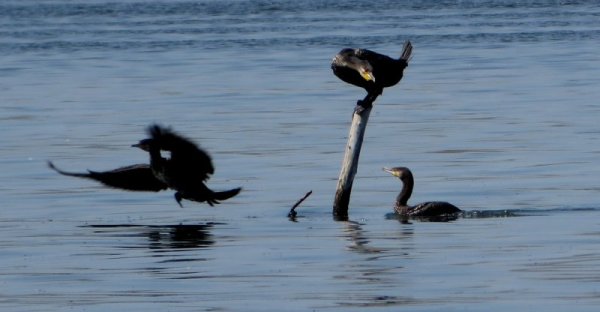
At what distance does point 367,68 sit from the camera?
16312 millimetres

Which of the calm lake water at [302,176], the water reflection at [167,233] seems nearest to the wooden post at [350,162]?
the calm lake water at [302,176]

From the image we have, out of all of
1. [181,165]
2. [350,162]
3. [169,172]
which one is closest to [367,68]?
[350,162]

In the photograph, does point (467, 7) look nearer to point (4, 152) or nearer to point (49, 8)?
point (49, 8)

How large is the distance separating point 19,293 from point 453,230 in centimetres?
469

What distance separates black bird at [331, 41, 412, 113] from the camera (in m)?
16.3

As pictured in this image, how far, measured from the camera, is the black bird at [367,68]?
16344mm

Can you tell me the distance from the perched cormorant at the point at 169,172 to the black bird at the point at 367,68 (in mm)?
1538

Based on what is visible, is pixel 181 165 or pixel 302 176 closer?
pixel 181 165

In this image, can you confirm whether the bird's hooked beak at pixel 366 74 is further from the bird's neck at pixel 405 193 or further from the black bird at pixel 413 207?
the bird's neck at pixel 405 193

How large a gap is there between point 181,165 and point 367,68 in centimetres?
186

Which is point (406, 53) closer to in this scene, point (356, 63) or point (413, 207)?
point (356, 63)

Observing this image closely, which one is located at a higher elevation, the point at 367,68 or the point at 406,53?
the point at 406,53

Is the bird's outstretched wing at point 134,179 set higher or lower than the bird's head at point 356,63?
lower

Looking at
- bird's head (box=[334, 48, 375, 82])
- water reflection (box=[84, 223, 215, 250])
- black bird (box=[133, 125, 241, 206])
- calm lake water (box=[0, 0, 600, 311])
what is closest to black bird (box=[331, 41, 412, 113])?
bird's head (box=[334, 48, 375, 82])
